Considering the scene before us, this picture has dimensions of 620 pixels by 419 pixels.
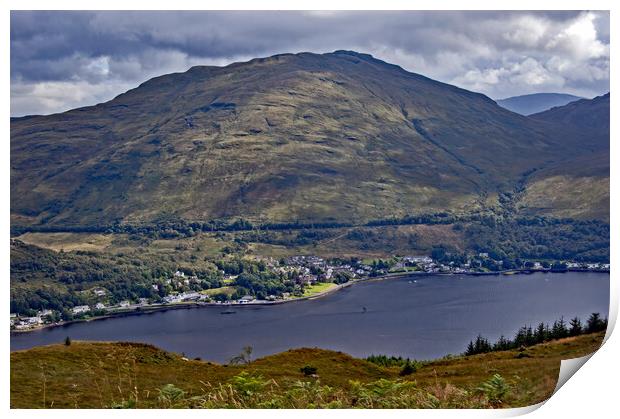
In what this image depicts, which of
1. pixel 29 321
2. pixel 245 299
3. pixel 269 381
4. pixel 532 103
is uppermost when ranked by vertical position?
pixel 532 103

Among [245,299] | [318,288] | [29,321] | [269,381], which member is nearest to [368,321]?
[245,299]

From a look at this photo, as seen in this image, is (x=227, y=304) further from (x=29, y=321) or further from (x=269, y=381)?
(x=269, y=381)

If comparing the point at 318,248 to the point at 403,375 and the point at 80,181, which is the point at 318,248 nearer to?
the point at 80,181

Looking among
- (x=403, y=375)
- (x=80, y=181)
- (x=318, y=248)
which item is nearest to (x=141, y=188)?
(x=80, y=181)

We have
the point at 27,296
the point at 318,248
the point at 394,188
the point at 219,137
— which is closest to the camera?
the point at 27,296

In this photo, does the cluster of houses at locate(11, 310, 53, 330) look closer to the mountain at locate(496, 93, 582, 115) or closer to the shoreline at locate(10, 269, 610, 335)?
the shoreline at locate(10, 269, 610, 335)
